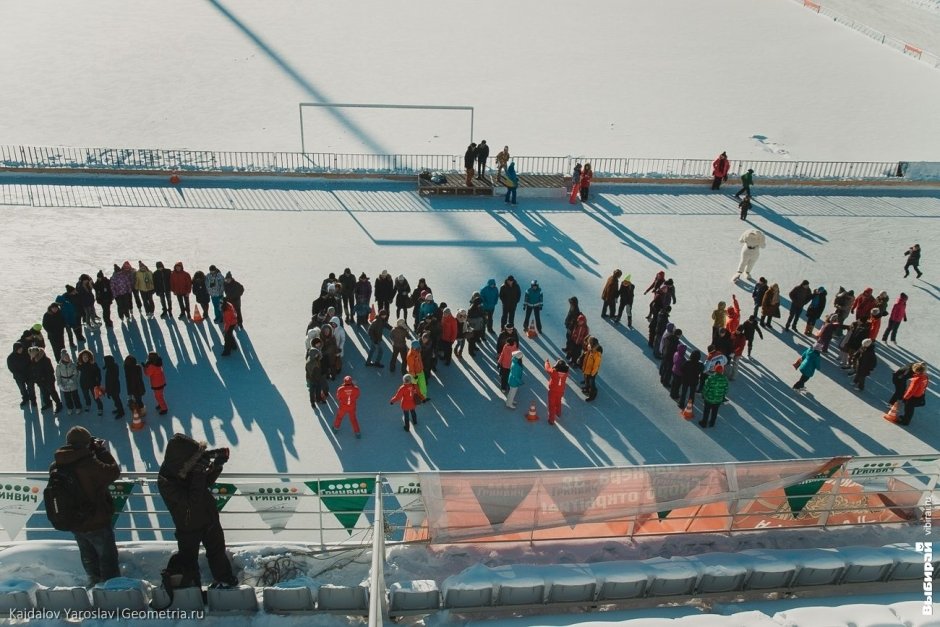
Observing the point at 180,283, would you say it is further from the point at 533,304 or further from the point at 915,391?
the point at 915,391

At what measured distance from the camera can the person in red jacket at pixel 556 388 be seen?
12.0 m

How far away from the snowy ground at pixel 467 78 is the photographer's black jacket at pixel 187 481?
1716 cm

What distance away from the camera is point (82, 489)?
6566 mm

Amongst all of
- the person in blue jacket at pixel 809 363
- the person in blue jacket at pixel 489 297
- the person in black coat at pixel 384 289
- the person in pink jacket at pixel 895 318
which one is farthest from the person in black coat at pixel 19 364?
the person in pink jacket at pixel 895 318

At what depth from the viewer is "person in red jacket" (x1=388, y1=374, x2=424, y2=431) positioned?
38.0 feet

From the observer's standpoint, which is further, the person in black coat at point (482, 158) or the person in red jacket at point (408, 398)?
the person in black coat at point (482, 158)

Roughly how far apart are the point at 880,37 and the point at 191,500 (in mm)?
38906

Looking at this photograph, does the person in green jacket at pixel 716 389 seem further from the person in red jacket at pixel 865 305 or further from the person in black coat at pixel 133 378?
the person in black coat at pixel 133 378

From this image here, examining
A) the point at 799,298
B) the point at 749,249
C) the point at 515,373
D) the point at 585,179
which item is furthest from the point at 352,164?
the point at 799,298

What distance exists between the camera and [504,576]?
696 cm

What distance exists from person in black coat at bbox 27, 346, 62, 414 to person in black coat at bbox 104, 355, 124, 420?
2.43 feet

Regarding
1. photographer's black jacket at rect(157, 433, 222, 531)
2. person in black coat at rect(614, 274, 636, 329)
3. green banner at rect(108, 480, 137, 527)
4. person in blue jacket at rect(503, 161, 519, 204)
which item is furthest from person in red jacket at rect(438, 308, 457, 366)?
person in blue jacket at rect(503, 161, 519, 204)

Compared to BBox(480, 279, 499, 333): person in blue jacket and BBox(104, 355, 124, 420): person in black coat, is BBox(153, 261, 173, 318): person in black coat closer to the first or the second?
BBox(104, 355, 124, 420): person in black coat

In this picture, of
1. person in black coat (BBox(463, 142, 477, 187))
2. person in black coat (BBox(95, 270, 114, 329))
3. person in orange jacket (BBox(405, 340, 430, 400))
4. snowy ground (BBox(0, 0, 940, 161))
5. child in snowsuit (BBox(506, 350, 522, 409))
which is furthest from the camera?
snowy ground (BBox(0, 0, 940, 161))
